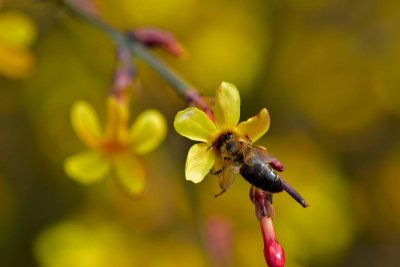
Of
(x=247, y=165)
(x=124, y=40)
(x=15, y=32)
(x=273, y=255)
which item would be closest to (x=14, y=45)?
(x=15, y=32)

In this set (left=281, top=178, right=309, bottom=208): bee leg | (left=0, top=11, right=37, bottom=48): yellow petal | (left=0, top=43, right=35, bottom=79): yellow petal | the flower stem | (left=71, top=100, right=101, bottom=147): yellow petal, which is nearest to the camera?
(left=281, top=178, right=309, bottom=208): bee leg

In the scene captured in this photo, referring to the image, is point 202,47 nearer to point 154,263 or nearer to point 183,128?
point 154,263

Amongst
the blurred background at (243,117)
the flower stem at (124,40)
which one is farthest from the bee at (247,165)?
the blurred background at (243,117)

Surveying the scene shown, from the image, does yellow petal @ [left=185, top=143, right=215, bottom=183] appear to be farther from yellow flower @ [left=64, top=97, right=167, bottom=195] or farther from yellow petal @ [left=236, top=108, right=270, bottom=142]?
yellow flower @ [left=64, top=97, right=167, bottom=195]

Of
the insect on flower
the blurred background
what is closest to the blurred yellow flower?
the blurred background

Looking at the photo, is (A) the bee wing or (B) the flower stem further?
(B) the flower stem

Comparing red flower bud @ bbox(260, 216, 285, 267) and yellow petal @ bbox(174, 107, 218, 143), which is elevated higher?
yellow petal @ bbox(174, 107, 218, 143)

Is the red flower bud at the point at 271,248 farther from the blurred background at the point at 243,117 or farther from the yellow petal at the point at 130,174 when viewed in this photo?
the blurred background at the point at 243,117
